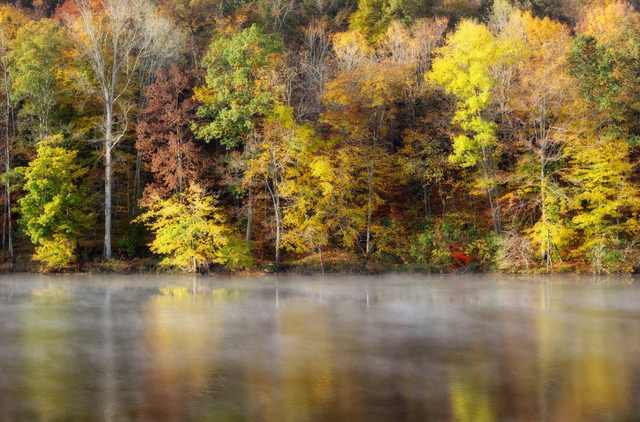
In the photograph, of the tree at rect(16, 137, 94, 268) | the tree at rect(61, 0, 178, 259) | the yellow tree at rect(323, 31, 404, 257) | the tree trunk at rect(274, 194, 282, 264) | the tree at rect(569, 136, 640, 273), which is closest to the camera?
the tree at rect(569, 136, 640, 273)

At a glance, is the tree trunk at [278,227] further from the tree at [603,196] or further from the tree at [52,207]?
the tree at [603,196]

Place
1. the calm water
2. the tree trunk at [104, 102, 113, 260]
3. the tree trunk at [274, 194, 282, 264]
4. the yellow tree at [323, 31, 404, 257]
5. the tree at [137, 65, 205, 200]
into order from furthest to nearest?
the yellow tree at [323, 31, 404, 257], the tree at [137, 65, 205, 200], the tree trunk at [104, 102, 113, 260], the tree trunk at [274, 194, 282, 264], the calm water

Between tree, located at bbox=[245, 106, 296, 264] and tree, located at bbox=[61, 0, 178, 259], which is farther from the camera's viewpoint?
tree, located at bbox=[61, 0, 178, 259]

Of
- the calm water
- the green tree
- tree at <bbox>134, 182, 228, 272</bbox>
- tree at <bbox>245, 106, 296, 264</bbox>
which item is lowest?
the calm water

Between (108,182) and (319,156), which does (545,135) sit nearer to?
(319,156)

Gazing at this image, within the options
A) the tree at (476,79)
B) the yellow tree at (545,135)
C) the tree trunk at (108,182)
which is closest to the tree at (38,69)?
the tree trunk at (108,182)

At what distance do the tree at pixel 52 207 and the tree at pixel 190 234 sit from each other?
4.24m

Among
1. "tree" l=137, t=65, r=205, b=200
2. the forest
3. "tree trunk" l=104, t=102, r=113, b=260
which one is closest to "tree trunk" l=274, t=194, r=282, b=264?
the forest

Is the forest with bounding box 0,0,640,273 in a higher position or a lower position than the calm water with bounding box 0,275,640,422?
higher

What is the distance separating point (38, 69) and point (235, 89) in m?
12.0

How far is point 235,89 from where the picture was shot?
1523 inches

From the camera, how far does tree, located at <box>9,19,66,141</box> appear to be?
125 feet

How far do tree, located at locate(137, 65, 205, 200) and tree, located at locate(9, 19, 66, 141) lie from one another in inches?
232

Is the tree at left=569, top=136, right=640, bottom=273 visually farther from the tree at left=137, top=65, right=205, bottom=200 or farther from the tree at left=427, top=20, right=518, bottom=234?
the tree at left=137, top=65, right=205, bottom=200
